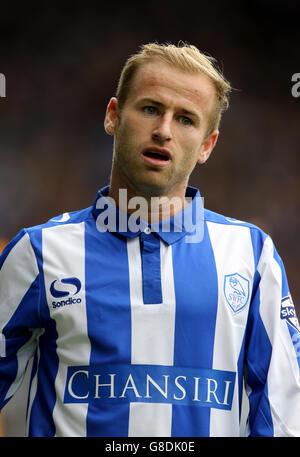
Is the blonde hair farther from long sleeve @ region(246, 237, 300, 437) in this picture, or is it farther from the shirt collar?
long sleeve @ region(246, 237, 300, 437)

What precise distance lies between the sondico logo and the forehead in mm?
433

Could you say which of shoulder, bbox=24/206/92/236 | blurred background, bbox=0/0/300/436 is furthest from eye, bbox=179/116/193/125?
blurred background, bbox=0/0/300/436

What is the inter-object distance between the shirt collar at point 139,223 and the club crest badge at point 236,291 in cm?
15

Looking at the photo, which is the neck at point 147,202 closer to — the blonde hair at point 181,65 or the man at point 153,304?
the man at point 153,304

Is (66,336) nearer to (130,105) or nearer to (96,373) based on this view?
(96,373)

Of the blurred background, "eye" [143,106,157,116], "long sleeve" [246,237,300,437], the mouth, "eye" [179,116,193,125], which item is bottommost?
"long sleeve" [246,237,300,437]

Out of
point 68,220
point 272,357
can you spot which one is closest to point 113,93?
point 68,220

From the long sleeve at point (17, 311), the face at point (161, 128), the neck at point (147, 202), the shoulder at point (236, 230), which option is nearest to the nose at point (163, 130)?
the face at point (161, 128)

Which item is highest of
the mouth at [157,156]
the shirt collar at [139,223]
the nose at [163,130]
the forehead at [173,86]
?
the forehead at [173,86]

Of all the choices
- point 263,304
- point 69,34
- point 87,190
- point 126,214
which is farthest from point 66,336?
point 69,34

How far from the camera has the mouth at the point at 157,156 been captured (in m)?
1.42

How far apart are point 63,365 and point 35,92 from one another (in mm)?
3661

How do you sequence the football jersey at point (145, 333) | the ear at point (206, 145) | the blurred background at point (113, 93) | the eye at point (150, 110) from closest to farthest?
the football jersey at point (145, 333)
the eye at point (150, 110)
the ear at point (206, 145)
the blurred background at point (113, 93)

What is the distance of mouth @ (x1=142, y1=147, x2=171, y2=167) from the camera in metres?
1.42
